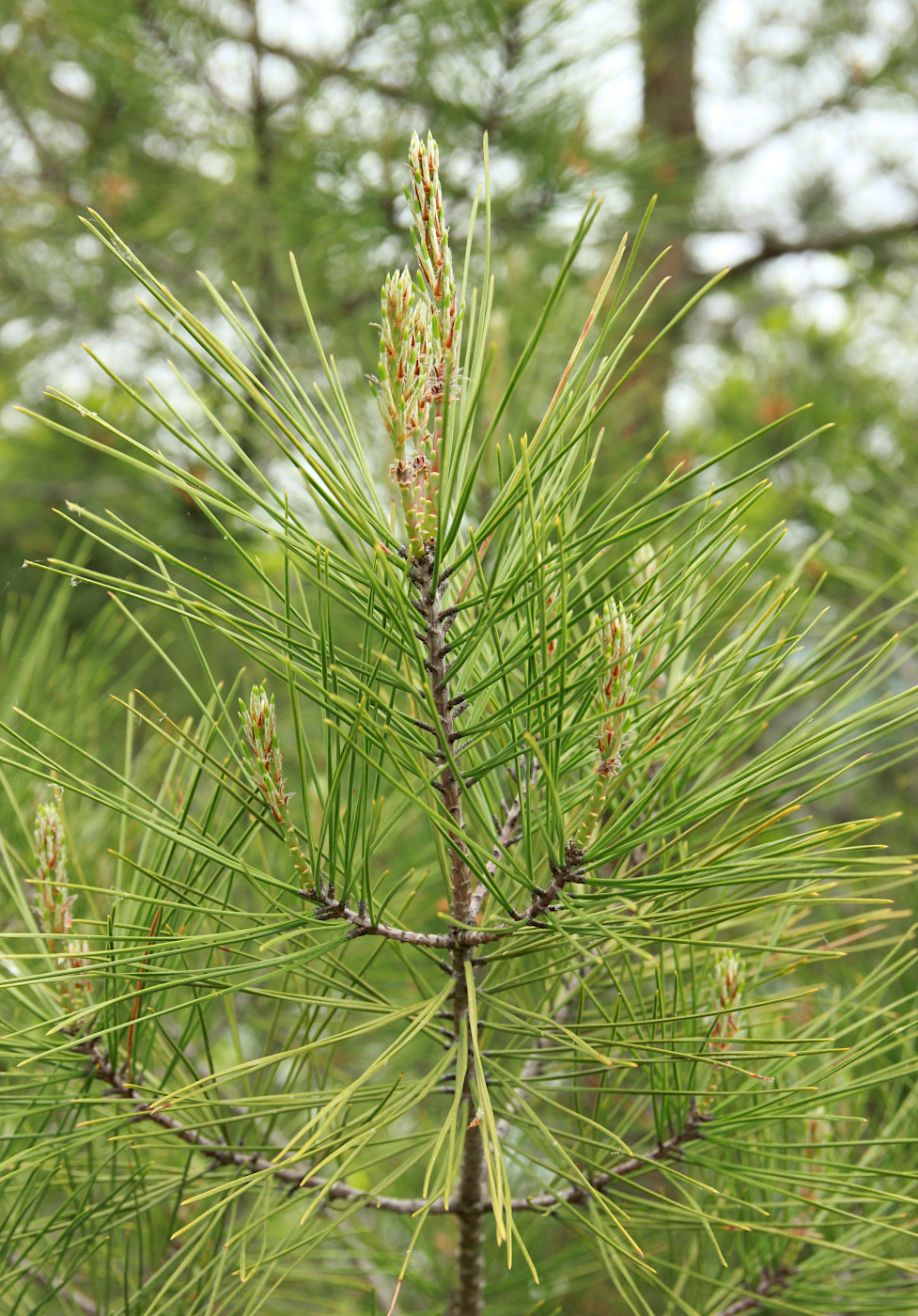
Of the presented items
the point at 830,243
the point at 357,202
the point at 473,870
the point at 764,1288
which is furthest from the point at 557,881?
the point at 830,243

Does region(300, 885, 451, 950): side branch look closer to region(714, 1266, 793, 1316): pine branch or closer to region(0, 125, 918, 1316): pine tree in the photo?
region(0, 125, 918, 1316): pine tree

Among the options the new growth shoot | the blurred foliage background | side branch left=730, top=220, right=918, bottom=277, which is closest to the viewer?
the new growth shoot

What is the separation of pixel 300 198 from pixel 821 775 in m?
1.12

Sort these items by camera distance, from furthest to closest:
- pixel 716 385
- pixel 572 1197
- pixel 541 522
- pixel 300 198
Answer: pixel 716 385, pixel 300 198, pixel 572 1197, pixel 541 522

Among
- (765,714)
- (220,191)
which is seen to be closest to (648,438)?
(220,191)

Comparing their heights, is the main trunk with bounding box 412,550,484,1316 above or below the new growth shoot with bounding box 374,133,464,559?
below

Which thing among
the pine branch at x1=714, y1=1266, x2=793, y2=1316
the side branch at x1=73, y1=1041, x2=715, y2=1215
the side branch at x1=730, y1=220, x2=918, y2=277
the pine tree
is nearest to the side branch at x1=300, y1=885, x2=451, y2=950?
the pine tree

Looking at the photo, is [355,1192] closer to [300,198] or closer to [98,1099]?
[98,1099]

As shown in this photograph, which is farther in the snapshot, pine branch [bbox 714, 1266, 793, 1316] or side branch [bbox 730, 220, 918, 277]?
side branch [bbox 730, 220, 918, 277]

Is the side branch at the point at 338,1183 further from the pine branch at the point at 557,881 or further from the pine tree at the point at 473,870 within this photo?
the pine branch at the point at 557,881

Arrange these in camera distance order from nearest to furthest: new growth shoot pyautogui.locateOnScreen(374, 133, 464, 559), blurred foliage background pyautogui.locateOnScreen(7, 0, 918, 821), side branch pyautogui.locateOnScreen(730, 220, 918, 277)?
new growth shoot pyautogui.locateOnScreen(374, 133, 464, 559) → blurred foliage background pyautogui.locateOnScreen(7, 0, 918, 821) → side branch pyautogui.locateOnScreen(730, 220, 918, 277)

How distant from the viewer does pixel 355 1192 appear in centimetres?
53

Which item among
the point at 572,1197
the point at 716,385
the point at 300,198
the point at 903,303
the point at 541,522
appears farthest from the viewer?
the point at 716,385

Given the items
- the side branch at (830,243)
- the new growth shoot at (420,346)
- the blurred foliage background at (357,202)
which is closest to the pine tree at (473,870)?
the new growth shoot at (420,346)
